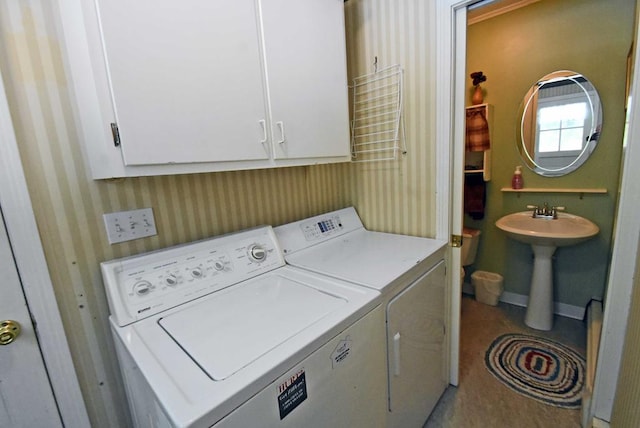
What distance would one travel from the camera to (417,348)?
1.33 metres

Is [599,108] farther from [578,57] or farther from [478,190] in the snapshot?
[478,190]

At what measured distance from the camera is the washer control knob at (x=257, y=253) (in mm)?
1307

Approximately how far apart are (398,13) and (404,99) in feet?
1.45

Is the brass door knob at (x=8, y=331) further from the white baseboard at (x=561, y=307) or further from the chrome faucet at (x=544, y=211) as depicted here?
the white baseboard at (x=561, y=307)

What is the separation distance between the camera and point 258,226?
147 centimetres

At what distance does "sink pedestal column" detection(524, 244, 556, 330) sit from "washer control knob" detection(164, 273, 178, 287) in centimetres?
248

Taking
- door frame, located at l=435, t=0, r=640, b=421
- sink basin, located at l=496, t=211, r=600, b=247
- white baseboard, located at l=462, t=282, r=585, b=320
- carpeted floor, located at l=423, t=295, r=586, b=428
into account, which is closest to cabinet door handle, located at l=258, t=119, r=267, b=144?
door frame, located at l=435, t=0, r=640, b=421

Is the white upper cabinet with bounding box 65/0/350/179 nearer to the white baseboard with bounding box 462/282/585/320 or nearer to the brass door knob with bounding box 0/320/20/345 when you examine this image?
the brass door knob with bounding box 0/320/20/345

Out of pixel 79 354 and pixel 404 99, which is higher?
pixel 404 99

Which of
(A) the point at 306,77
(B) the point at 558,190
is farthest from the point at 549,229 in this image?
(A) the point at 306,77

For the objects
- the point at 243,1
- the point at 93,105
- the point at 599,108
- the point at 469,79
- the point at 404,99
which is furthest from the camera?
the point at 469,79

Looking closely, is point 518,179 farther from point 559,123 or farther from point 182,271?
point 182,271

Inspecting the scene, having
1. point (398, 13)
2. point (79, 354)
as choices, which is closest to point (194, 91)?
point (79, 354)

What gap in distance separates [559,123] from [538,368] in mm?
1859
